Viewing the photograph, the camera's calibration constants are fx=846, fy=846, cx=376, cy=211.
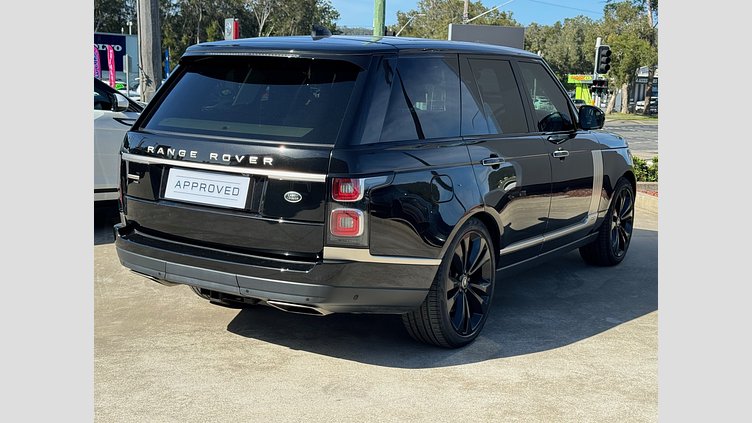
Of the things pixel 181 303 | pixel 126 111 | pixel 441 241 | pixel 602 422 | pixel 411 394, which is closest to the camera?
pixel 602 422

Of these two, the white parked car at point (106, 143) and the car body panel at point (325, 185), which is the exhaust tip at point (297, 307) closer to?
the car body panel at point (325, 185)

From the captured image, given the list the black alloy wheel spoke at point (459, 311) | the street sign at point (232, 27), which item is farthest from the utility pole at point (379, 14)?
the black alloy wheel spoke at point (459, 311)

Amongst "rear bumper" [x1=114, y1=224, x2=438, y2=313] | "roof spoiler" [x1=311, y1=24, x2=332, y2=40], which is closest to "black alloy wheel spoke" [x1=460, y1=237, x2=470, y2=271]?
"rear bumper" [x1=114, y1=224, x2=438, y2=313]

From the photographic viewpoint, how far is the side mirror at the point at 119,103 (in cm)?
859

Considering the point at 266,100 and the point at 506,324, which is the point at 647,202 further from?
the point at 266,100

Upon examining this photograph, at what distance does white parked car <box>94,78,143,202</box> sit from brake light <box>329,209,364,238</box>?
459cm

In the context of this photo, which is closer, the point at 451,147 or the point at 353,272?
the point at 353,272

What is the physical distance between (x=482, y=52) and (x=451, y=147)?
98 cm

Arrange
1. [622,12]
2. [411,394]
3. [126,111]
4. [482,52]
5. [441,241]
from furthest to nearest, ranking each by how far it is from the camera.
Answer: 1. [622,12]
2. [126,111]
3. [482,52]
4. [441,241]
5. [411,394]

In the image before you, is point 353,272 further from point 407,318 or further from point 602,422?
point 602,422

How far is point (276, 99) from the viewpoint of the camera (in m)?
4.45

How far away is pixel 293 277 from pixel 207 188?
26.8 inches

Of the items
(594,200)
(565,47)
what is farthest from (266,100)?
(565,47)

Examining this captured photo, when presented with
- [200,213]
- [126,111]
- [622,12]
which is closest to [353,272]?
[200,213]
